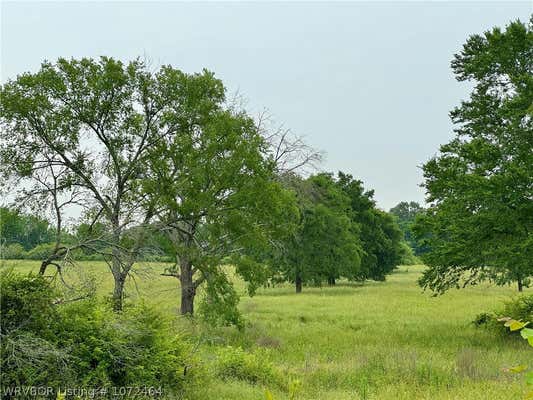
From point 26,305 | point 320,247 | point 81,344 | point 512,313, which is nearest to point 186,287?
point 81,344

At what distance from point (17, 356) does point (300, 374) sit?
6649mm

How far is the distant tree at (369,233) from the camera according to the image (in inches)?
2143

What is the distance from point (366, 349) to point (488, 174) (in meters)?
7.62

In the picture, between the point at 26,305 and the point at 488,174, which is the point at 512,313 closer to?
the point at 488,174

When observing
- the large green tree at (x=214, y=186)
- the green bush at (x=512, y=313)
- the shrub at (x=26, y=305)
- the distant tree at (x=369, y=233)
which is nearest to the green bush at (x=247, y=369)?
the shrub at (x=26, y=305)

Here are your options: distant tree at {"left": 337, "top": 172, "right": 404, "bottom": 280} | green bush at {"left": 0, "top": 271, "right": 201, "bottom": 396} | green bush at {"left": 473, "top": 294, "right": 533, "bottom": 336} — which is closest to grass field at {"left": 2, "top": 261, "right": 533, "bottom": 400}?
green bush at {"left": 473, "top": 294, "right": 533, "bottom": 336}

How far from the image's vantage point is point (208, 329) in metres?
20.3

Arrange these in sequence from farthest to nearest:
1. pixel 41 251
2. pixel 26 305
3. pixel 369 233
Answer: pixel 369 233 → pixel 41 251 → pixel 26 305

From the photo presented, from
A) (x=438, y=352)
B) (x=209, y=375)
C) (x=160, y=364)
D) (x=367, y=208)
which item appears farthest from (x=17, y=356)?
(x=367, y=208)

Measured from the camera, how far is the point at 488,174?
1788 cm

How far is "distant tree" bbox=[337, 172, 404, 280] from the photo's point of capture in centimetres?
5444

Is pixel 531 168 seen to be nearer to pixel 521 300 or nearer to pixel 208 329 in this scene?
pixel 521 300

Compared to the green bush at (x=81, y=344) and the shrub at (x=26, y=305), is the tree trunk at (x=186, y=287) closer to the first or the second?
the green bush at (x=81, y=344)

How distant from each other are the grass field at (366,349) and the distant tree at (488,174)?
304 centimetres
